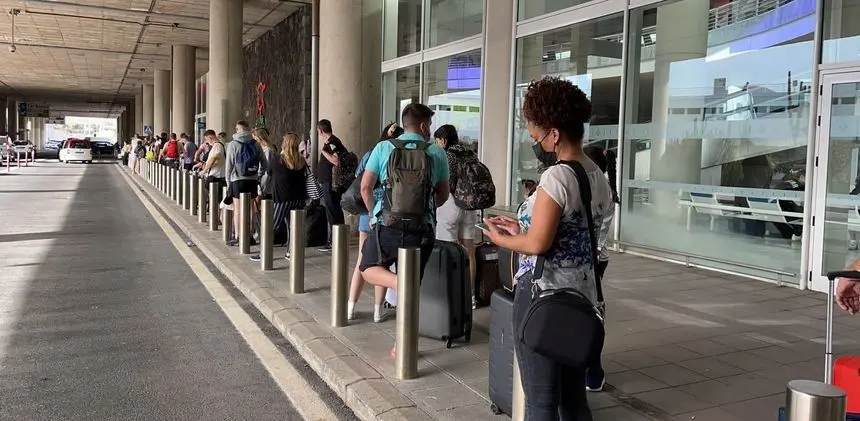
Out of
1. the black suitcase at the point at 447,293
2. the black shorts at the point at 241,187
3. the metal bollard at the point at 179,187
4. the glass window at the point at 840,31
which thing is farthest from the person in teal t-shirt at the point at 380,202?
the metal bollard at the point at 179,187

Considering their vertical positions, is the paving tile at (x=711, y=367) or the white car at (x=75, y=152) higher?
the white car at (x=75, y=152)

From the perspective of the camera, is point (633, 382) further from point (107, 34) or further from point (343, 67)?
point (107, 34)

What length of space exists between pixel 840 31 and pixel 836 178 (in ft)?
5.21

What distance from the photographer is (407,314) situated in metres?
4.45

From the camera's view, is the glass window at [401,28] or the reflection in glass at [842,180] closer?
the reflection in glass at [842,180]

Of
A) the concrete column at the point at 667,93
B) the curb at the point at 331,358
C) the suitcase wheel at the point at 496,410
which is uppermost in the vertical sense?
the concrete column at the point at 667,93

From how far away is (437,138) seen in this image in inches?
246

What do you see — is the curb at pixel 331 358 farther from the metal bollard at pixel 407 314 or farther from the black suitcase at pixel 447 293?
the black suitcase at pixel 447 293

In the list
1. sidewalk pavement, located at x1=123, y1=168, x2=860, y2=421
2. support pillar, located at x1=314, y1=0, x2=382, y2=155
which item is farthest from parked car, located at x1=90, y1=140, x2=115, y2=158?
sidewalk pavement, located at x1=123, y1=168, x2=860, y2=421

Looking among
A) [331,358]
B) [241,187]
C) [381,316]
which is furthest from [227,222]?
[331,358]

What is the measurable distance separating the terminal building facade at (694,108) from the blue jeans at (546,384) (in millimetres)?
5870

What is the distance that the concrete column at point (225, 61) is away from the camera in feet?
68.1

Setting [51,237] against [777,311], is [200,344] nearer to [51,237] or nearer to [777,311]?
[777,311]

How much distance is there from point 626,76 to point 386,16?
32.3 feet
